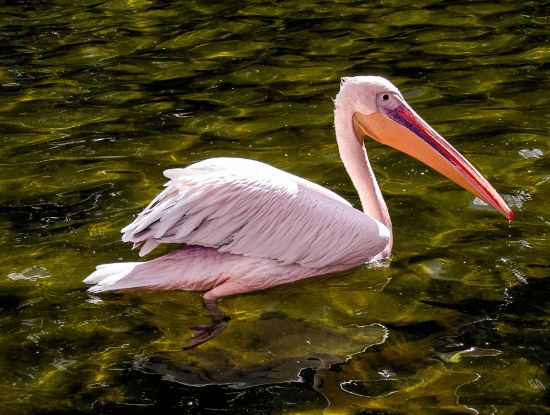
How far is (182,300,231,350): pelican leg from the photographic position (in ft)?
11.7

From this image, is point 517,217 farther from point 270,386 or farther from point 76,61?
point 76,61

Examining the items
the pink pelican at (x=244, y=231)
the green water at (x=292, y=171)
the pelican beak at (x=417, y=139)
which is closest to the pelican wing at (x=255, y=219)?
the pink pelican at (x=244, y=231)

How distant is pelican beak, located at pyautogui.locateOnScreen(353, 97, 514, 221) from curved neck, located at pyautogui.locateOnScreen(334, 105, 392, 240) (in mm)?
47

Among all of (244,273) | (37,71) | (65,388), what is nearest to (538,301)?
(244,273)

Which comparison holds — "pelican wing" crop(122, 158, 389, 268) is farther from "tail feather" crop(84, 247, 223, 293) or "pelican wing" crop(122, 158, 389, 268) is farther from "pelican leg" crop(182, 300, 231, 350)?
"pelican leg" crop(182, 300, 231, 350)

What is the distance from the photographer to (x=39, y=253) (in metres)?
4.30

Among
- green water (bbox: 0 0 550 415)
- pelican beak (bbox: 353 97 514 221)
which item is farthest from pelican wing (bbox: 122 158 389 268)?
pelican beak (bbox: 353 97 514 221)

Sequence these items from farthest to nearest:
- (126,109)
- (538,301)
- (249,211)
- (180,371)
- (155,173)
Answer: (126,109) → (155,173) → (249,211) → (538,301) → (180,371)

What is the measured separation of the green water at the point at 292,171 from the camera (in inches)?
128

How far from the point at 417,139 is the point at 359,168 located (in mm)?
272

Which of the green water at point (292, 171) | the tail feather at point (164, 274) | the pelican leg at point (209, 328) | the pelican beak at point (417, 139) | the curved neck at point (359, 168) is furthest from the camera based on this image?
the curved neck at point (359, 168)

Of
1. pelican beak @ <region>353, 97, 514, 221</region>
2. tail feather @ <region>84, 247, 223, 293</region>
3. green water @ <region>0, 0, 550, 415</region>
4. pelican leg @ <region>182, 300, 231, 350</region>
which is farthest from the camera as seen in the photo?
pelican beak @ <region>353, 97, 514, 221</region>

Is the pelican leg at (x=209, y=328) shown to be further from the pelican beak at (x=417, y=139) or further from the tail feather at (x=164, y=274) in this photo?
the pelican beak at (x=417, y=139)

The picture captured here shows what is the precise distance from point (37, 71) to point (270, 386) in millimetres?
4398
